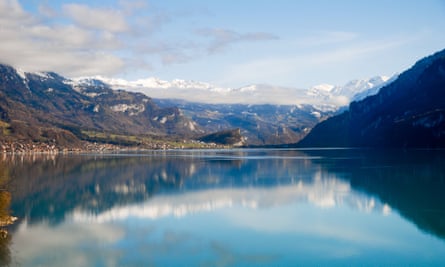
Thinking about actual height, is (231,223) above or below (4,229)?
below

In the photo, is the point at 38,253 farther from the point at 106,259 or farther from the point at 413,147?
the point at 413,147

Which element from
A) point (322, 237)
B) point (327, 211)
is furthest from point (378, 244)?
point (327, 211)

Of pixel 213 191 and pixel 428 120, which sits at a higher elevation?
pixel 428 120

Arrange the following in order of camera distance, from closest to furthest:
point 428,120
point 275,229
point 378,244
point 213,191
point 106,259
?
point 106,259, point 378,244, point 275,229, point 213,191, point 428,120

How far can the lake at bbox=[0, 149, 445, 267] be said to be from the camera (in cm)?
3170

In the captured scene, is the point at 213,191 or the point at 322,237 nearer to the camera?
the point at 322,237

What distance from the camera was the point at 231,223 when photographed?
44.0 metres

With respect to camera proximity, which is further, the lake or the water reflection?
the lake

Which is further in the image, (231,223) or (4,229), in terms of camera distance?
(231,223)

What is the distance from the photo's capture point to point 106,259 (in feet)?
102

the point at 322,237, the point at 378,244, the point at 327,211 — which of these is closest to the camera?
the point at 378,244

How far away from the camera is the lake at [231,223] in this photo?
31.7m

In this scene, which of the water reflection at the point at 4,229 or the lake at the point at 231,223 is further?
the lake at the point at 231,223

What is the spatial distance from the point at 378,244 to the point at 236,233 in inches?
434
